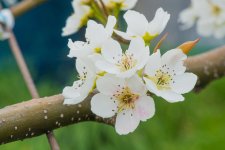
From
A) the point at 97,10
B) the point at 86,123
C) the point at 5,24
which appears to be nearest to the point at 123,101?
the point at 97,10

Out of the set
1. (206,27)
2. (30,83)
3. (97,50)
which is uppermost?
(97,50)

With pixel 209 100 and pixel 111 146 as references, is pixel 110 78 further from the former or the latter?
pixel 209 100

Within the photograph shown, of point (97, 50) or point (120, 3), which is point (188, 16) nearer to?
point (120, 3)

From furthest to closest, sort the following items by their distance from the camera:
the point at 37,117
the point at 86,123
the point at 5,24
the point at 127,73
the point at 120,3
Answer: the point at 86,123, the point at 5,24, the point at 120,3, the point at 37,117, the point at 127,73

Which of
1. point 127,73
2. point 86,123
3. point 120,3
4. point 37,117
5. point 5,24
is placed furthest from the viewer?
point 86,123

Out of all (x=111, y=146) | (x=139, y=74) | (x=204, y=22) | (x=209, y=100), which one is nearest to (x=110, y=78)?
(x=139, y=74)

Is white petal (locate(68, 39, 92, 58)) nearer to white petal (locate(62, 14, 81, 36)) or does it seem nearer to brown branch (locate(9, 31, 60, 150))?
brown branch (locate(9, 31, 60, 150))

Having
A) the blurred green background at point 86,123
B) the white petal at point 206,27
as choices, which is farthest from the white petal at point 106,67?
the blurred green background at point 86,123
